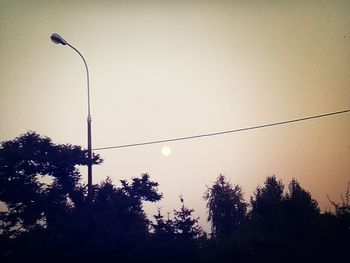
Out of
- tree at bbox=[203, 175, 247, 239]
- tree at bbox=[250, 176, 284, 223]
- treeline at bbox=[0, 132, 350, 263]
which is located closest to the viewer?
treeline at bbox=[0, 132, 350, 263]

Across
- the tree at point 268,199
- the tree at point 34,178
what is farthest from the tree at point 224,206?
the tree at point 34,178

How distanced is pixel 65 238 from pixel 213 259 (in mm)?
4796

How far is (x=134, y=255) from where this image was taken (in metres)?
8.93

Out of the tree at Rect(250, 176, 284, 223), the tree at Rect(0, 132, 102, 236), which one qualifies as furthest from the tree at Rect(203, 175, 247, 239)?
the tree at Rect(0, 132, 102, 236)

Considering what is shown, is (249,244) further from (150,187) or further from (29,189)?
(29,189)

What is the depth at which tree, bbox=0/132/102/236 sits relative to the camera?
16656 mm

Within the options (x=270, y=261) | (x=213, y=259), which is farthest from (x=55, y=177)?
(x=270, y=261)

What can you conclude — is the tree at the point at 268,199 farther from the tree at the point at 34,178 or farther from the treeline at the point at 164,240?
the tree at the point at 34,178

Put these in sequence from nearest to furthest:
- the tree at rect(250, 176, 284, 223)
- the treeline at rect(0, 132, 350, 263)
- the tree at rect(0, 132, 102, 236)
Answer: the treeline at rect(0, 132, 350, 263), the tree at rect(0, 132, 102, 236), the tree at rect(250, 176, 284, 223)

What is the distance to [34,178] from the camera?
1738 cm

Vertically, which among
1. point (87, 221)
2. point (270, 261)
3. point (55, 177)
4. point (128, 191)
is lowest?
point (270, 261)

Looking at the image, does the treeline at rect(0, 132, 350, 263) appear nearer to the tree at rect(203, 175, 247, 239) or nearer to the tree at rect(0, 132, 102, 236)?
the tree at rect(0, 132, 102, 236)

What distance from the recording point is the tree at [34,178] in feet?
54.6

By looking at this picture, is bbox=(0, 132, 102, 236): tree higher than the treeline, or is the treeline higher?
bbox=(0, 132, 102, 236): tree
